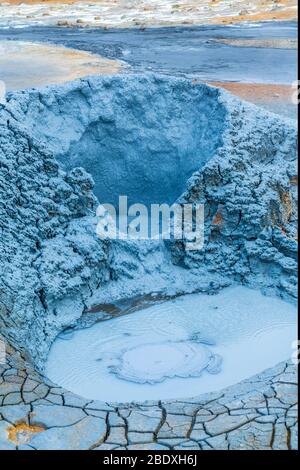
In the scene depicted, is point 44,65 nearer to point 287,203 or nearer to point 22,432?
point 287,203

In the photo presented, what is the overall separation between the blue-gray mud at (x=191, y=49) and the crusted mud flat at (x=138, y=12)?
104 centimetres

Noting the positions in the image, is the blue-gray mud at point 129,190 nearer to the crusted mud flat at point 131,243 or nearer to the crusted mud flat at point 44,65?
the crusted mud flat at point 131,243

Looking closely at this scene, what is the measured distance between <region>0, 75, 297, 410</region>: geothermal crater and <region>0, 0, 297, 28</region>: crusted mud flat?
1141cm

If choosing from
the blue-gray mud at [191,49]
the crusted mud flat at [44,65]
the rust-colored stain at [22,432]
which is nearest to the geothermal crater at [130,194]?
the rust-colored stain at [22,432]

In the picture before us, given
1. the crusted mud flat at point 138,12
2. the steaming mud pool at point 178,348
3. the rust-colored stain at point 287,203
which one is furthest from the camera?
the crusted mud flat at point 138,12

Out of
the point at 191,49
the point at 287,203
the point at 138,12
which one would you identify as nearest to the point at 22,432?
the point at 287,203

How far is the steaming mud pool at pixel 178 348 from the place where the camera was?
337 cm

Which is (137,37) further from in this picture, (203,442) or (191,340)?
(203,442)

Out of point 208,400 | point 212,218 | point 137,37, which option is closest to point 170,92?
point 212,218

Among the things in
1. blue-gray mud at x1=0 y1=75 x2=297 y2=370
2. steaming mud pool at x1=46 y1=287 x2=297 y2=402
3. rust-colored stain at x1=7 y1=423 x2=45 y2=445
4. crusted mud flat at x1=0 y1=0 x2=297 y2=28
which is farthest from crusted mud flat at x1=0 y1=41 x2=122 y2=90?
rust-colored stain at x1=7 y1=423 x2=45 y2=445

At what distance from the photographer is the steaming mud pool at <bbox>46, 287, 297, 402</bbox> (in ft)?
11.0

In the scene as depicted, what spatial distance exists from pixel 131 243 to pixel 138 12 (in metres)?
15.5

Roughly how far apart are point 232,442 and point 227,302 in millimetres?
1756

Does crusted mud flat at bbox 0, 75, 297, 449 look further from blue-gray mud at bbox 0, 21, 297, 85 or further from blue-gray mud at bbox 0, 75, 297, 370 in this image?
blue-gray mud at bbox 0, 21, 297, 85
